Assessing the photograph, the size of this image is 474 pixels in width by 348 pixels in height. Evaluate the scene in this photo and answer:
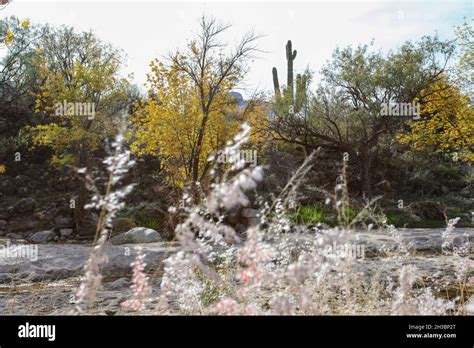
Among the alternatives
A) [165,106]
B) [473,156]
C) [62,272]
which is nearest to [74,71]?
[165,106]

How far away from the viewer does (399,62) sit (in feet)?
47.6

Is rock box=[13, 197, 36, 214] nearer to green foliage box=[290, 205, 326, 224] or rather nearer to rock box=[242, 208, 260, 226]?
rock box=[242, 208, 260, 226]

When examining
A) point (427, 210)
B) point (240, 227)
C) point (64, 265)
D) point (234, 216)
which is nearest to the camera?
point (64, 265)

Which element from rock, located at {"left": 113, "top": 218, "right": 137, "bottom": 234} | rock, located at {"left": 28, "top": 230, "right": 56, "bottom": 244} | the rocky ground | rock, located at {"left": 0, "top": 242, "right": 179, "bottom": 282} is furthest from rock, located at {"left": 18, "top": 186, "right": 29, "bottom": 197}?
rock, located at {"left": 0, "top": 242, "right": 179, "bottom": 282}

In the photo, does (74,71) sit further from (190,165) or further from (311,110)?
(311,110)

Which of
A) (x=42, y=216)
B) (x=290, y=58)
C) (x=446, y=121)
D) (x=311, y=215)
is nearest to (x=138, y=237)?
(x=311, y=215)

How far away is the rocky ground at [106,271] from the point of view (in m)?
5.06

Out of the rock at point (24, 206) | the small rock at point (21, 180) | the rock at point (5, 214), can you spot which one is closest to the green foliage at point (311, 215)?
the rock at point (24, 206)

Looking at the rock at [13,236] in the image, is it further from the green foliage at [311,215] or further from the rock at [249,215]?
the green foliage at [311,215]

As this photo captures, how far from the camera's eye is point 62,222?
1368cm

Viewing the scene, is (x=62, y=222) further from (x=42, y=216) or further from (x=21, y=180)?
(x=21, y=180)

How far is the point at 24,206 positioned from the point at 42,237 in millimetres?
3009

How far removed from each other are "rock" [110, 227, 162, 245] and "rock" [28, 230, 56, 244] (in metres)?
2.61
